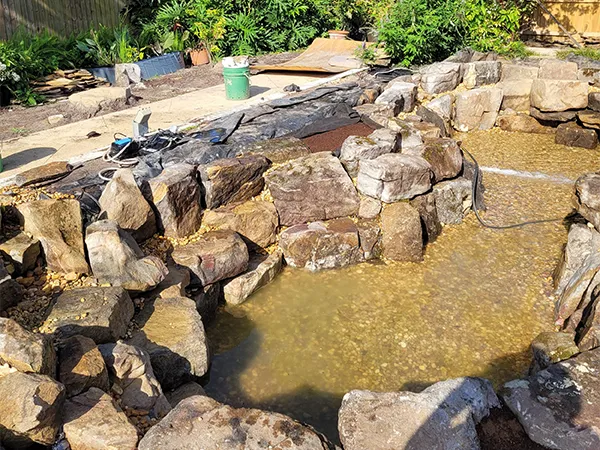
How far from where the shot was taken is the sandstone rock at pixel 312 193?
607 centimetres

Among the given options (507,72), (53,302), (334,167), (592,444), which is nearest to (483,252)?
(334,167)

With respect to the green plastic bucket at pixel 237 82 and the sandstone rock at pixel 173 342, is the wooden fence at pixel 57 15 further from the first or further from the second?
the sandstone rock at pixel 173 342

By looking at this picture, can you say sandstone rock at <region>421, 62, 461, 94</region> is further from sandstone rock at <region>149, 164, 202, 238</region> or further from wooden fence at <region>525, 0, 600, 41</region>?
sandstone rock at <region>149, 164, 202, 238</region>

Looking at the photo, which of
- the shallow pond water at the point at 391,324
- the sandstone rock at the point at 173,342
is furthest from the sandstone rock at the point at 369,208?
the sandstone rock at the point at 173,342

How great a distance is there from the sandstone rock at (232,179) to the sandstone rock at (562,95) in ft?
19.1

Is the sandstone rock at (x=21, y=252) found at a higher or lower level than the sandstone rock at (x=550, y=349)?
higher

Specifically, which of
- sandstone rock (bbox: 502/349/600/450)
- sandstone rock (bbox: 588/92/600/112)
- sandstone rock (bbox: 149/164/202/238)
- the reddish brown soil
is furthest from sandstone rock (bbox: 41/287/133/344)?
sandstone rock (bbox: 588/92/600/112)

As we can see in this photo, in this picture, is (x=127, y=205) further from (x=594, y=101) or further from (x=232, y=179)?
(x=594, y=101)

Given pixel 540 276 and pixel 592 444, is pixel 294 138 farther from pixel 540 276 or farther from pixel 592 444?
pixel 592 444

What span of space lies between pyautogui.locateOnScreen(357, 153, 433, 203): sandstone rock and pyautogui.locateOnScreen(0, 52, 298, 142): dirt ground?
4941 mm

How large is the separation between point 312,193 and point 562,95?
19.0ft

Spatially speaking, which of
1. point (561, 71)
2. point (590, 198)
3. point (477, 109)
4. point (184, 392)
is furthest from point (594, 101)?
point (184, 392)

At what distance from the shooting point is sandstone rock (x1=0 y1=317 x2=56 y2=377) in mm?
2973

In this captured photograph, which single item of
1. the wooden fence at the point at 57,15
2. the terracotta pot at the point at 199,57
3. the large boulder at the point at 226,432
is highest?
the wooden fence at the point at 57,15
